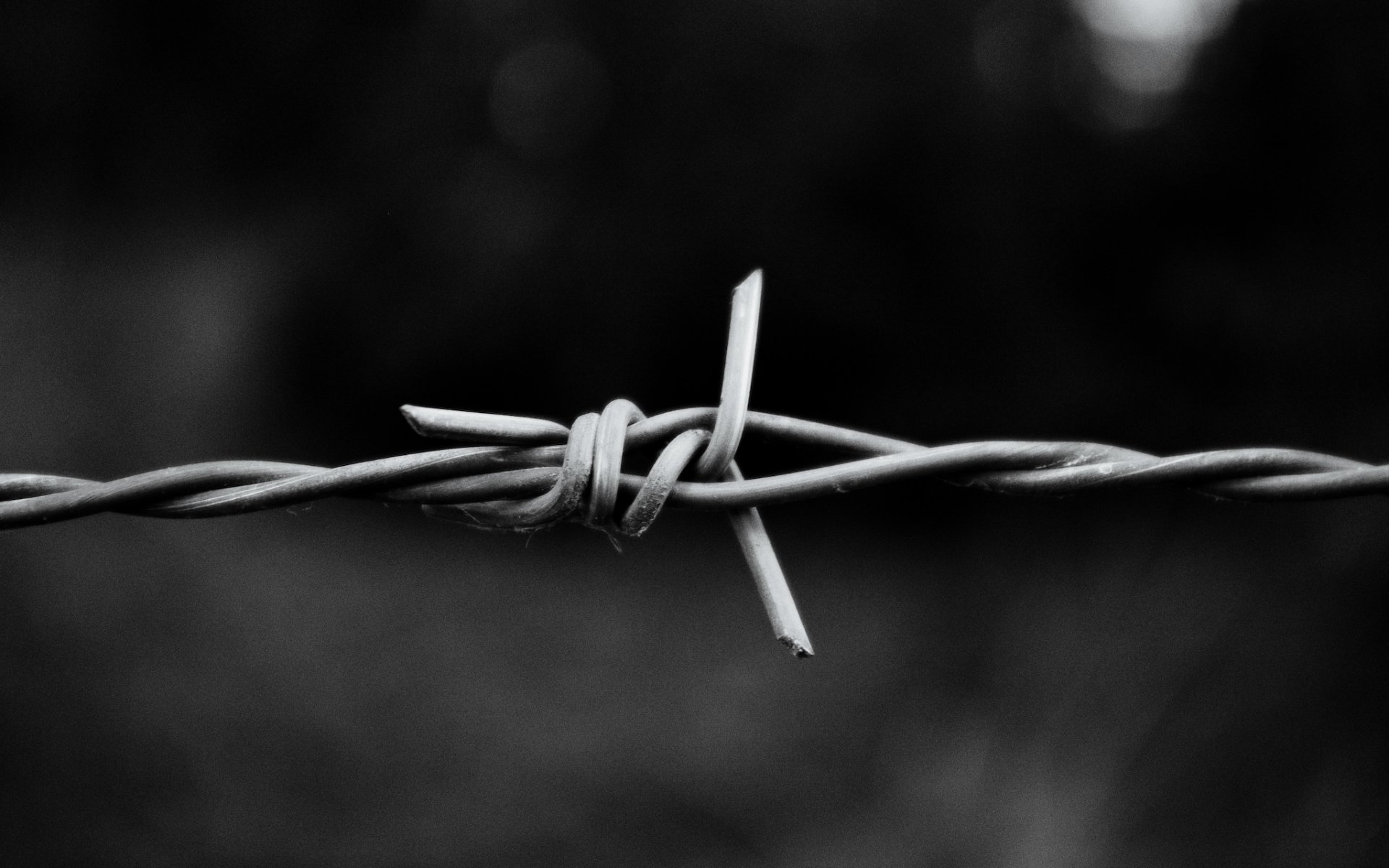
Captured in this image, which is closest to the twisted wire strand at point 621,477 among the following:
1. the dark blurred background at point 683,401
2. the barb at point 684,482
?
the barb at point 684,482

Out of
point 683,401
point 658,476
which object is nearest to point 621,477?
point 658,476

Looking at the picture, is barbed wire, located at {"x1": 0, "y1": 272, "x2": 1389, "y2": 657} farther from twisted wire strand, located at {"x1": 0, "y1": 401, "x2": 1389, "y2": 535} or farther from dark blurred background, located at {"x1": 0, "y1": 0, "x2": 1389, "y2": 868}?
dark blurred background, located at {"x1": 0, "y1": 0, "x2": 1389, "y2": 868}

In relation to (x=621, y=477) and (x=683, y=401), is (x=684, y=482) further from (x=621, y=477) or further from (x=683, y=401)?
(x=683, y=401)

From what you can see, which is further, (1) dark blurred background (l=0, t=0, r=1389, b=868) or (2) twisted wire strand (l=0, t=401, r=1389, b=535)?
(1) dark blurred background (l=0, t=0, r=1389, b=868)

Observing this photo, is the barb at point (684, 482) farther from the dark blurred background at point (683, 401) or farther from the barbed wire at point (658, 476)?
the dark blurred background at point (683, 401)

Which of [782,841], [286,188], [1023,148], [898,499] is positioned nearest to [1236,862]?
[782,841]

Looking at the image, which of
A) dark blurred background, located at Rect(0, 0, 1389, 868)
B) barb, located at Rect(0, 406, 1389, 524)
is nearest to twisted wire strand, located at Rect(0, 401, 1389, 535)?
barb, located at Rect(0, 406, 1389, 524)
